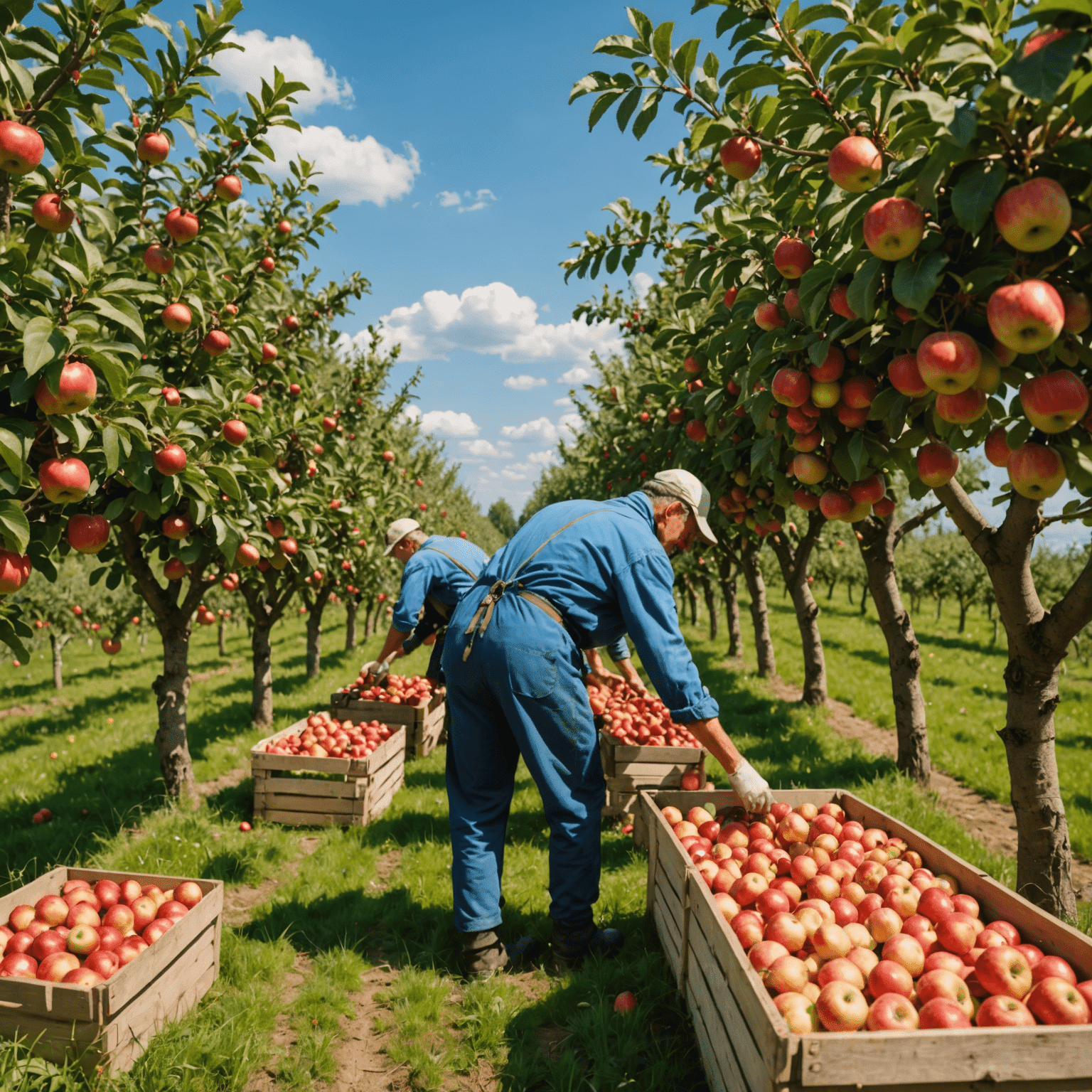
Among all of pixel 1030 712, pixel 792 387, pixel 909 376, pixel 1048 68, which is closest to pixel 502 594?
pixel 792 387

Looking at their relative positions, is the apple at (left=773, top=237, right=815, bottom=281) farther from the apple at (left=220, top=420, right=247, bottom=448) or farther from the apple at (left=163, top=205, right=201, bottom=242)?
the apple at (left=220, top=420, right=247, bottom=448)

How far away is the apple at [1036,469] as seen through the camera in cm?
205

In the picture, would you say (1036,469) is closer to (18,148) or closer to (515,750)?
(515,750)

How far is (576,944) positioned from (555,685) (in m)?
1.43

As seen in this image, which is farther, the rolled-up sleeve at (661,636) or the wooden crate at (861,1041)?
the rolled-up sleeve at (661,636)

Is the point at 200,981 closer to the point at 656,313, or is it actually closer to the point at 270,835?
the point at 270,835

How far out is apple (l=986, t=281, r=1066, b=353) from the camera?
1613mm

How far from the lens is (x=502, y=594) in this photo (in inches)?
139

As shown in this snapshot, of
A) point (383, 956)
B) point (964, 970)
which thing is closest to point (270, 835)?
point (383, 956)

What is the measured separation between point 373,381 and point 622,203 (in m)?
6.97

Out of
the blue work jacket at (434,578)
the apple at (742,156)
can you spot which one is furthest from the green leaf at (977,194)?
the blue work jacket at (434,578)

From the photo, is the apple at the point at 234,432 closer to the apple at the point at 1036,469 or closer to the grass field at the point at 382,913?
the grass field at the point at 382,913

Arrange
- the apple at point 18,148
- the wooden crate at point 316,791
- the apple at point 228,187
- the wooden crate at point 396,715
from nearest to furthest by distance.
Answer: the apple at point 18,148
the apple at point 228,187
the wooden crate at point 316,791
the wooden crate at point 396,715

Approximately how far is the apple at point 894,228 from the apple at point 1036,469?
0.76m
